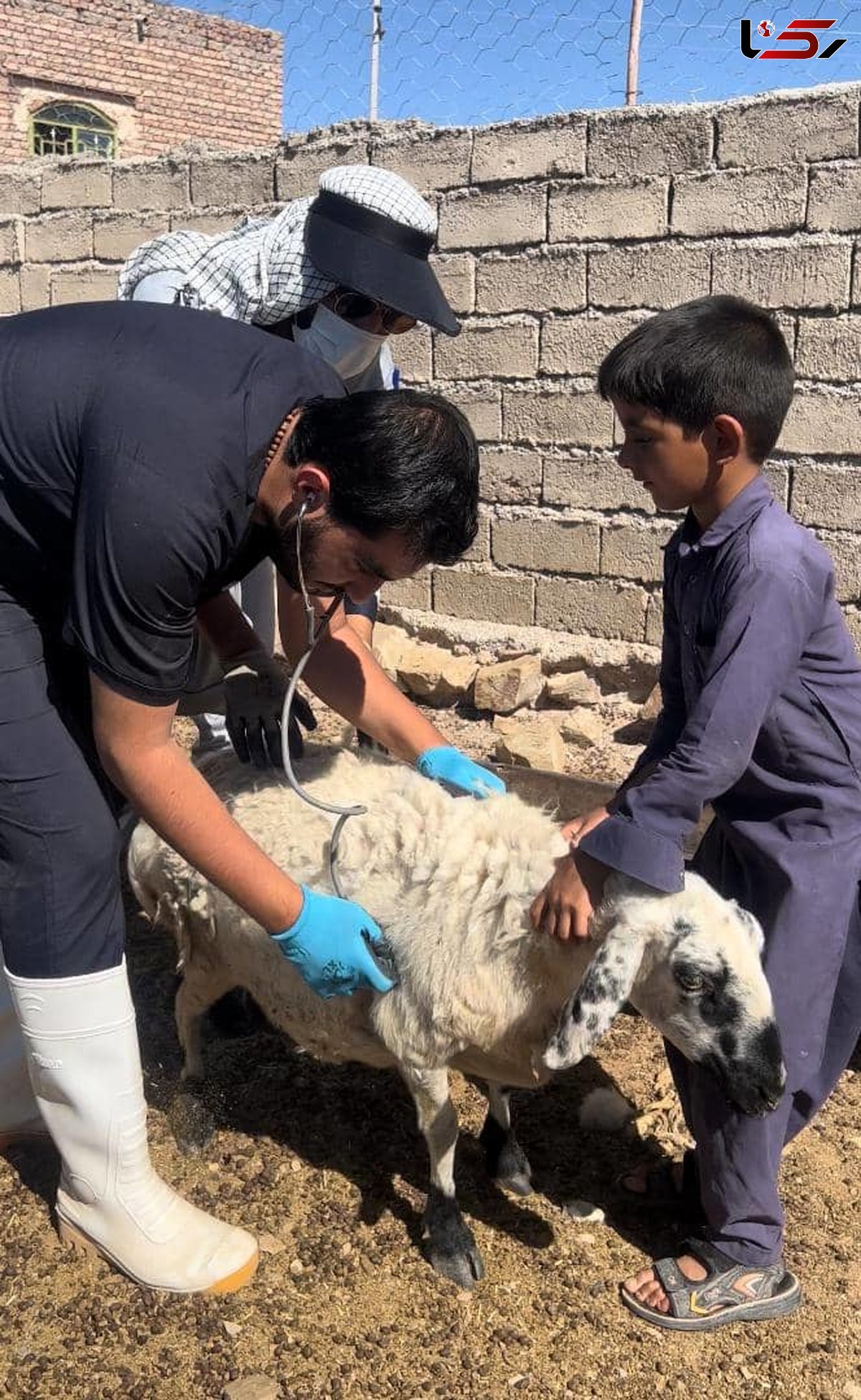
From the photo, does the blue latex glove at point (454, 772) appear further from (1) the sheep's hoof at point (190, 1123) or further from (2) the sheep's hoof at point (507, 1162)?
(1) the sheep's hoof at point (190, 1123)

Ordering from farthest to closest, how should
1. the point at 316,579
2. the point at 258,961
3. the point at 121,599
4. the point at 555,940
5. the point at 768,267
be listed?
the point at 768,267, the point at 258,961, the point at 555,940, the point at 316,579, the point at 121,599

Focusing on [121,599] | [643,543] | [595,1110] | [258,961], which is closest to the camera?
[121,599]

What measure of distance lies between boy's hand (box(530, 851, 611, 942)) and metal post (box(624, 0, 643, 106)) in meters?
5.07

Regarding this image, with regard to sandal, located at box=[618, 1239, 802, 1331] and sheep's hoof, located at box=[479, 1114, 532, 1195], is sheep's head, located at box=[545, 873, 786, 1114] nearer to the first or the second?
sandal, located at box=[618, 1239, 802, 1331]

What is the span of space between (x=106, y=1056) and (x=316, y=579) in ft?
3.79

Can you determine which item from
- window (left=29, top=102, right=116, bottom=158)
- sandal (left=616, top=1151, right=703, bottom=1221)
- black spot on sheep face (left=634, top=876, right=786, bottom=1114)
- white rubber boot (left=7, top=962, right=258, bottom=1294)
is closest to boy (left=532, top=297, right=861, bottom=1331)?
black spot on sheep face (left=634, top=876, right=786, bottom=1114)

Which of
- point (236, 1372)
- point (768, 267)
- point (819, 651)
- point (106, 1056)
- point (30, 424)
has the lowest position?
point (236, 1372)

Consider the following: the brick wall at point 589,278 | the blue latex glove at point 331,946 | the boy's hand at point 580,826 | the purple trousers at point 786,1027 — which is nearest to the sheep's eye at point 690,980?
the purple trousers at point 786,1027

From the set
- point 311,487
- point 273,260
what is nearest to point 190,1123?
point 311,487

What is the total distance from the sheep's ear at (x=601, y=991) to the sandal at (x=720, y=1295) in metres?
0.65

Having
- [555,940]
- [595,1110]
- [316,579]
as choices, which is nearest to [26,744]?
[316,579]

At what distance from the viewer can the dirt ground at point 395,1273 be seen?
2.44m

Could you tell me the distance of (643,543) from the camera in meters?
5.80

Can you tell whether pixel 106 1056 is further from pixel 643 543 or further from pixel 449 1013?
pixel 643 543
